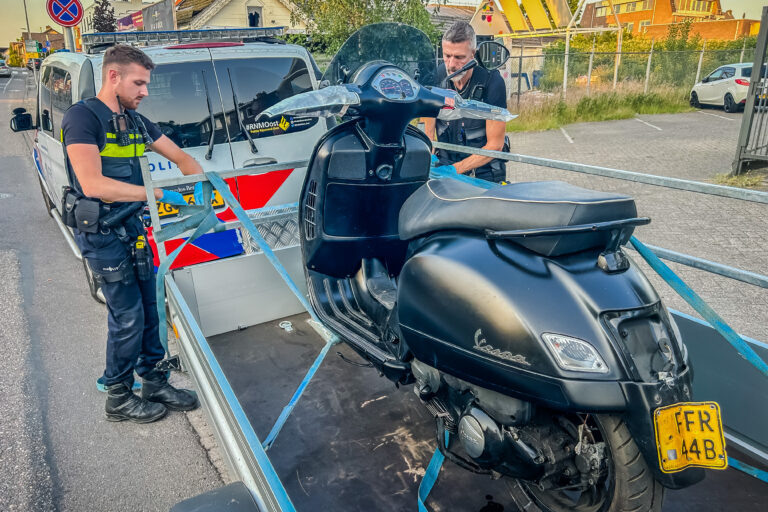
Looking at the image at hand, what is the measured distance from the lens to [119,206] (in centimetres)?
312

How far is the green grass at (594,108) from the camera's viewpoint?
16578mm

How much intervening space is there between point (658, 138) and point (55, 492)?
14.6 metres

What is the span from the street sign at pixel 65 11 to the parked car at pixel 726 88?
1748cm

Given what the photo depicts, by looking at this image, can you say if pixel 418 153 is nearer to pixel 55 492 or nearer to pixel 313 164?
pixel 313 164

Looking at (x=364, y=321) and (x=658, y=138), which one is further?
(x=658, y=138)

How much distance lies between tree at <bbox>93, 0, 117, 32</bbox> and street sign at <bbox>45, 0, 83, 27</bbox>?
2553 cm

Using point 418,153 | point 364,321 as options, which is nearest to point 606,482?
point 364,321

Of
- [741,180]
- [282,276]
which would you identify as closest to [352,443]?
[282,276]

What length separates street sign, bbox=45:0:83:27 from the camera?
9930mm

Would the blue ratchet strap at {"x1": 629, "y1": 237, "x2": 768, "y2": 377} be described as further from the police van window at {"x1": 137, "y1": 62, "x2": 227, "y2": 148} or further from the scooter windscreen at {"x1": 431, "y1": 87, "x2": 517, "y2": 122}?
the police van window at {"x1": 137, "y1": 62, "x2": 227, "y2": 148}

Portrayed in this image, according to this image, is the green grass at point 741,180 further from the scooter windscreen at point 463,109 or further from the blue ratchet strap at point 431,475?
the blue ratchet strap at point 431,475

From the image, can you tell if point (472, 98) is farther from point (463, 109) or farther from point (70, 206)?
point (70, 206)

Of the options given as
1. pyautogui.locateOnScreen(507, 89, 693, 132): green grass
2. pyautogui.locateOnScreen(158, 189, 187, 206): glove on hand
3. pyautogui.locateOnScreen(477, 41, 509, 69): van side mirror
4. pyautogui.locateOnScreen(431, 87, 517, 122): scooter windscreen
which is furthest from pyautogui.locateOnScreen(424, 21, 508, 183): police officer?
pyautogui.locateOnScreen(507, 89, 693, 132): green grass

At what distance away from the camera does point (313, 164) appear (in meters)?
2.72
